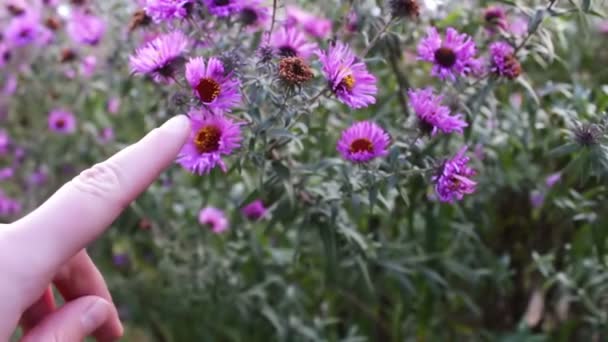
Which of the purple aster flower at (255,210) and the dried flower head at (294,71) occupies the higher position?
the dried flower head at (294,71)

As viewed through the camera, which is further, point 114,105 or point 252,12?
point 114,105

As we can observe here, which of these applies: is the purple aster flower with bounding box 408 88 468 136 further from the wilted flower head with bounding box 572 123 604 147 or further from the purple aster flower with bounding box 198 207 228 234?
the purple aster flower with bounding box 198 207 228 234

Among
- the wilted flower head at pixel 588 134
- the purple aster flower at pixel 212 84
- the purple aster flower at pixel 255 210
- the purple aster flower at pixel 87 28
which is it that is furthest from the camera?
the purple aster flower at pixel 87 28

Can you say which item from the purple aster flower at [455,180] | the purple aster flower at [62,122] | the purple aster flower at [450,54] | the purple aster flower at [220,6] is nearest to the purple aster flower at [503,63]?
the purple aster flower at [450,54]

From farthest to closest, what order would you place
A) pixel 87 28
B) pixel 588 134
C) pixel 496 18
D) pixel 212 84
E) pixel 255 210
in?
1. pixel 87 28
2. pixel 255 210
3. pixel 496 18
4. pixel 588 134
5. pixel 212 84

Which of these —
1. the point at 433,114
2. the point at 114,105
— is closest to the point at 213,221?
the point at 114,105

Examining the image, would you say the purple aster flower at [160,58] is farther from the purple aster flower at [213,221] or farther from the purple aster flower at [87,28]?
the purple aster flower at [87,28]

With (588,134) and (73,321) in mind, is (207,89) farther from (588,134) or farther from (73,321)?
(588,134)

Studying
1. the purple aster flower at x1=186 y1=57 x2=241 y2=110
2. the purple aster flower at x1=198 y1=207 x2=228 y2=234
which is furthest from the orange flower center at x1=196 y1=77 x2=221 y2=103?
the purple aster flower at x1=198 y1=207 x2=228 y2=234
